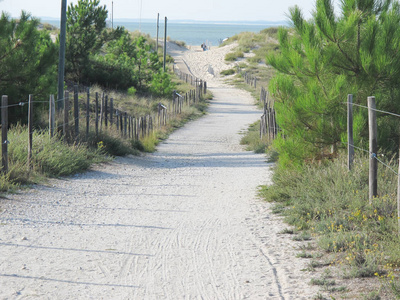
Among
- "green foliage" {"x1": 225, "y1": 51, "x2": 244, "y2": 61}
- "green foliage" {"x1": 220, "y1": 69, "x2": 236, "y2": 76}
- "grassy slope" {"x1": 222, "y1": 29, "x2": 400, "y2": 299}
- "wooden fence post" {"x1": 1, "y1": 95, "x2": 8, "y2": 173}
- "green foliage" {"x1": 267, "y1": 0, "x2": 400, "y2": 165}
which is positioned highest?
"green foliage" {"x1": 225, "y1": 51, "x2": 244, "y2": 61}

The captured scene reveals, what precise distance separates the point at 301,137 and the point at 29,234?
15.8 feet

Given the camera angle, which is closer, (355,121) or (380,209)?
(380,209)

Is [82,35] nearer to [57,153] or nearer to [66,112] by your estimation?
[66,112]

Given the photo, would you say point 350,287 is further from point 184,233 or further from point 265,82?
point 265,82

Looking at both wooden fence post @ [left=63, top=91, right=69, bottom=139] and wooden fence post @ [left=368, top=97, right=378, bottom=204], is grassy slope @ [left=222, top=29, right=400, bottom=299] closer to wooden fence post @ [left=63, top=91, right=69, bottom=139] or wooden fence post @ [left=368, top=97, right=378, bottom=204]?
wooden fence post @ [left=368, top=97, right=378, bottom=204]

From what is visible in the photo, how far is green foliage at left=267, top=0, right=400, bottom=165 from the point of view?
913 centimetres

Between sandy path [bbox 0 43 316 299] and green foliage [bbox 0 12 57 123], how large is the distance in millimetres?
4373

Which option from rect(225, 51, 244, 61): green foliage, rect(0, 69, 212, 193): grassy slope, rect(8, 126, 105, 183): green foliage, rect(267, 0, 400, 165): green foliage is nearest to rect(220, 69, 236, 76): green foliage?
rect(225, 51, 244, 61): green foliage

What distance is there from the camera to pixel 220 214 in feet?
29.1

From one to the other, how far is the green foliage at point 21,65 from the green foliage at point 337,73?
8.68 m

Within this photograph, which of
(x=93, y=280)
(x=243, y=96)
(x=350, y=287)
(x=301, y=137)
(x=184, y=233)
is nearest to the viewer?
(x=350, y=287)

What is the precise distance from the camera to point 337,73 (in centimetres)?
966

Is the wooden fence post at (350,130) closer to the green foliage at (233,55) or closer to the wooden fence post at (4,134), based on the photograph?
the wooden fence post at (4,134)

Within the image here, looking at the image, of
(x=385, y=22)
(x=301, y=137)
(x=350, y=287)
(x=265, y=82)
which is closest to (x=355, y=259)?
(x=350, y=287)
